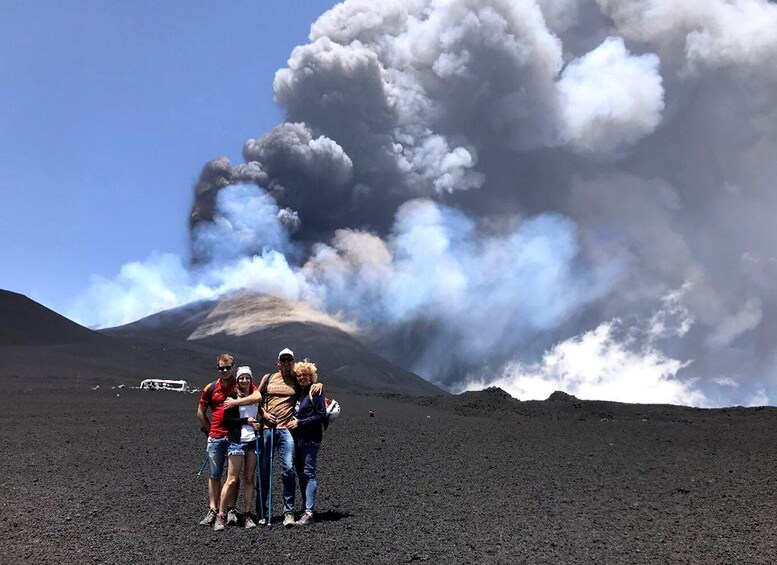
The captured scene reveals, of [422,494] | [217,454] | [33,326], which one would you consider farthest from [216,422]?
[33,326]

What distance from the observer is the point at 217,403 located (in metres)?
7.04

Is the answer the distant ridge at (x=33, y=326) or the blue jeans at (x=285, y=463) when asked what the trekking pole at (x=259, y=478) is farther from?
the distant ridge at (x=33, y=326)

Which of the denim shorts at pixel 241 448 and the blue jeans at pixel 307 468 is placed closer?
the denim shorts at pixel 241 448

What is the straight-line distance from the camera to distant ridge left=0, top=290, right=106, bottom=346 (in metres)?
49.0

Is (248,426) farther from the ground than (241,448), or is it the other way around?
(248,426)

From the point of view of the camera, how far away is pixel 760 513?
8.66 meters

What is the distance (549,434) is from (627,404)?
12.4 m

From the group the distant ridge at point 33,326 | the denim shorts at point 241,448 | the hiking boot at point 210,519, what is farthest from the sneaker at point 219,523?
the distant ridge at point 33,326

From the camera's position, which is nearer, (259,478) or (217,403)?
(217,403)

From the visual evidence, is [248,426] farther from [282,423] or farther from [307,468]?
[307,468]

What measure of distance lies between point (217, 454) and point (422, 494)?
12.3ft

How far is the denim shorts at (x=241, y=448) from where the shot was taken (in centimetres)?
694

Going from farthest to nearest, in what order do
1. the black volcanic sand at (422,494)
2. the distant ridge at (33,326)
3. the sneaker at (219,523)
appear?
the distant ridge at (33,326)
the sneaker at (219,523)
the black volcanic sand at (422,494)

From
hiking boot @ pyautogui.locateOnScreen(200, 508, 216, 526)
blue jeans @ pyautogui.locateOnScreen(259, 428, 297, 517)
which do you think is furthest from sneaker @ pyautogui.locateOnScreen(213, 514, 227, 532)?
blue jeans @ pyautogui.locateOnScreen(259, 428, 297, 517)
